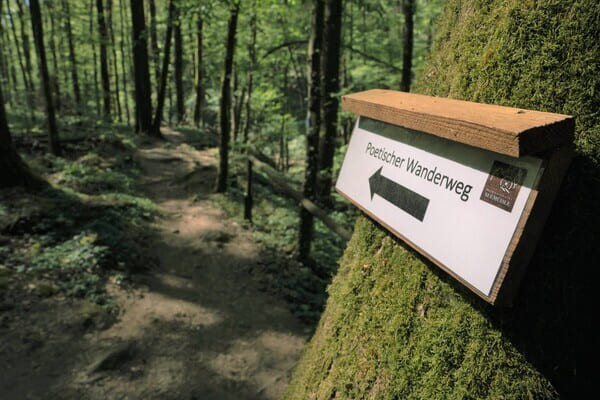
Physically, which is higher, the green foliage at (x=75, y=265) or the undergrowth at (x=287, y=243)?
the green foliage at (x=75, y=265)

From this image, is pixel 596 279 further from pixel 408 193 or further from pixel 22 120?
pixel 22 120

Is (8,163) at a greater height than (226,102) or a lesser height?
lesser

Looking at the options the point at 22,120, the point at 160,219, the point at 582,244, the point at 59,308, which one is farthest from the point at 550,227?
the point at 22,120

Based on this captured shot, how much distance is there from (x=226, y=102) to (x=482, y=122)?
923 centimetres

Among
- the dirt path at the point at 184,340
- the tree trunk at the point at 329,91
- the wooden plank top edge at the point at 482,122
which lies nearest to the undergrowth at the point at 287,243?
the dirt path at the point at 184,340

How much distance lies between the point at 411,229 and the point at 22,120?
23.2 metres

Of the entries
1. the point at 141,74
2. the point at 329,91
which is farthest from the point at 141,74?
the point at 329,91

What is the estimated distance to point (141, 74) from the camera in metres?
15.6

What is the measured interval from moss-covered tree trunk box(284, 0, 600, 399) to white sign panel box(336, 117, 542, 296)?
139mm

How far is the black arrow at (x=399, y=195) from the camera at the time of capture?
1.39 metres

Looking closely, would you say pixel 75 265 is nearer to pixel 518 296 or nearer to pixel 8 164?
pixel 8 164

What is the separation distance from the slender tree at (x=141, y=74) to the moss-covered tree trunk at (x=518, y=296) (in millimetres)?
15513

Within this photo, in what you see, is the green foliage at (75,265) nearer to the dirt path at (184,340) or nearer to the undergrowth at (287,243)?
the dirt path at (184,340)

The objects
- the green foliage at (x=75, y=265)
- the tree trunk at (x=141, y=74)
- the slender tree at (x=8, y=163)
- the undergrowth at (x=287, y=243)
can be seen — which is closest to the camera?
the green foliage at (x=75, y=265)
